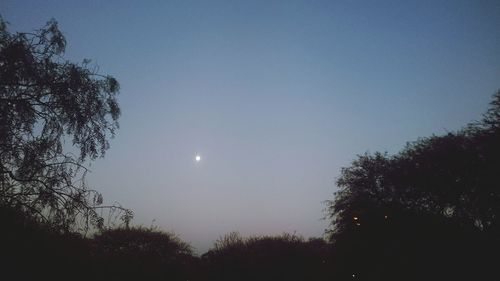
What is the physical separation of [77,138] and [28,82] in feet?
7.18

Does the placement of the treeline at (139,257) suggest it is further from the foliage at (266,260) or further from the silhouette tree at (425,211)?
the silhouette tree at (425,211)

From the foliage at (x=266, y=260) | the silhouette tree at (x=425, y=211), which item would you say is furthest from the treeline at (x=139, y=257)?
the silhouette tree at (x=425, y=211)

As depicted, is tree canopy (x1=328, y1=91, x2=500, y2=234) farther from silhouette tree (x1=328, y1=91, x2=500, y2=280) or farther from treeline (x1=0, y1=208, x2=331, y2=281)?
treeline (x1=0, y1=208, x2=331, y2=281)

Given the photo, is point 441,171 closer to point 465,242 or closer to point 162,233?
point 465,242

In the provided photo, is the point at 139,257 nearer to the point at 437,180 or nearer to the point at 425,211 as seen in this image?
the point at 425,211

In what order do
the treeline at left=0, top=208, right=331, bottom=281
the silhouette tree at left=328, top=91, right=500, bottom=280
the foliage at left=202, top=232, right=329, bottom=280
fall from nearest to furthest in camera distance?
the treeline at left=0, top=208, right=331, bottom=281
the silhouette tree at left=328, top=91, right=500, bottom=280
the foliage at left=202, top=232, right=329, bottom=280

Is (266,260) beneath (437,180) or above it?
beneath

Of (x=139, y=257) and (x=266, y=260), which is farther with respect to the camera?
(x=266, y=260)

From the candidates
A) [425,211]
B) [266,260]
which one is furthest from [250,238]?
[425,211]

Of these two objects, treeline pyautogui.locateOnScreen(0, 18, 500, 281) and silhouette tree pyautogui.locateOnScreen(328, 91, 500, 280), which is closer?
treeline pyautogui.locateOnScreen(0, 18, 500, 281)

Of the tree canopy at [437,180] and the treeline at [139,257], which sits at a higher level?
the tree canopy at [437,180]

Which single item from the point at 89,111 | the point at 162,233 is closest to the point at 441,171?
the point at 162,233

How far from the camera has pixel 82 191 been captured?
10.2 metres

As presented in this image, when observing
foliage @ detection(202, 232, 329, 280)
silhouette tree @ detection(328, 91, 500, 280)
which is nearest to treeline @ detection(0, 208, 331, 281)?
foliage @ detection(202, 232, 329, 280)
